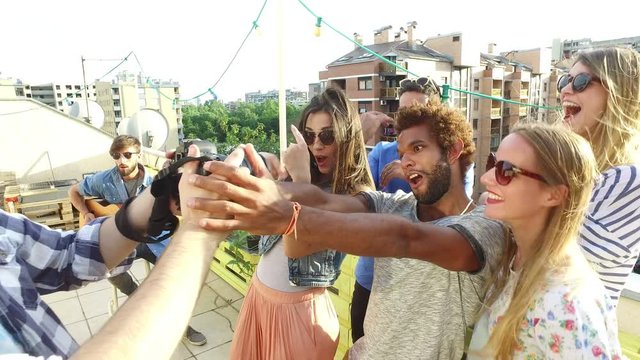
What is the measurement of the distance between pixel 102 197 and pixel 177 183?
2.90m

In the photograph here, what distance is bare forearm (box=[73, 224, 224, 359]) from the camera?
65 centimetres

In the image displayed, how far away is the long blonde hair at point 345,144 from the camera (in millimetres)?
1863

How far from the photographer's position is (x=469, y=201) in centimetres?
159

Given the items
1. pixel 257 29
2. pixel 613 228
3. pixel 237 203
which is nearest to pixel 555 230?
pixel 613 228

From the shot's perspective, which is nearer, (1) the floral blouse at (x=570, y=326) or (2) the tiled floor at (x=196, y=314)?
(1) the floral blouse at (x=570, y=326)

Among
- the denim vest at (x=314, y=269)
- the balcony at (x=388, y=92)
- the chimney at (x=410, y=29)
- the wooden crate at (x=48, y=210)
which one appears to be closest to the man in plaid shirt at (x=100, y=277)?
the denim vest at (x=314, y=269)

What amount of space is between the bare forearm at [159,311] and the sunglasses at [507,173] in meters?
0.90

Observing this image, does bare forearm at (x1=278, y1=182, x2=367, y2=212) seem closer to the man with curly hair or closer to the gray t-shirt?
the man with curly hair

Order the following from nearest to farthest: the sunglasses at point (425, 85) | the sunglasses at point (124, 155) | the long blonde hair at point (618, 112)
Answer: the long blonde hair at point (618, 112) → the sunglasses at point (425, 85) → the sunglasses at point (124, 155)

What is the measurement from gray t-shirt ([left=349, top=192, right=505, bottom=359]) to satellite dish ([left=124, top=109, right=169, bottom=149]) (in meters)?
5.38

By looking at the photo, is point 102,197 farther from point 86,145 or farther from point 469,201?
point 86,145

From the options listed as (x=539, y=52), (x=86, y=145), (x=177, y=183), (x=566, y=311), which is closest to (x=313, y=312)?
(x=177, y=183)

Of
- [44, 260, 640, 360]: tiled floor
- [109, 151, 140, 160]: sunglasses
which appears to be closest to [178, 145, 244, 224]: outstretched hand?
[44, 260, 640, 360]: tiled floor

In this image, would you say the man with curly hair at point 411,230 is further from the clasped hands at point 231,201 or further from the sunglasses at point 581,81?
the sunglasses at point 581,81
